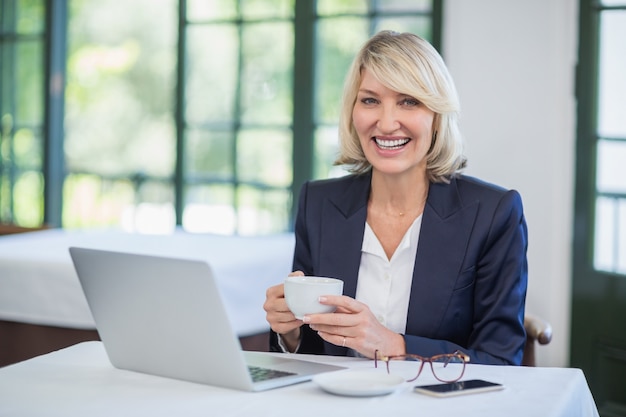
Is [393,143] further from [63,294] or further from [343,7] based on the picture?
[343,7]

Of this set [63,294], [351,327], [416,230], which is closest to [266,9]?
[63,294]

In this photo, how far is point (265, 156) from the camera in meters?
4.64

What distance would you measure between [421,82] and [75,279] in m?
1.47

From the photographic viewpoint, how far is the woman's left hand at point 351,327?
1.53m

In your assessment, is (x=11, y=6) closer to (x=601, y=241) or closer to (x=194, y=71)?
(x=194, y=71)

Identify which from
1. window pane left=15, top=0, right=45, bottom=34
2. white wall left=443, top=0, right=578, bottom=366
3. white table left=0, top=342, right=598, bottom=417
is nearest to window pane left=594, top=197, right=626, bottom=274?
white wall left=443, top=0, right=578, bottom=366

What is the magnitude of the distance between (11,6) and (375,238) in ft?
13.1

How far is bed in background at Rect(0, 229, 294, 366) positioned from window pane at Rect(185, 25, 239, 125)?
1623 mm

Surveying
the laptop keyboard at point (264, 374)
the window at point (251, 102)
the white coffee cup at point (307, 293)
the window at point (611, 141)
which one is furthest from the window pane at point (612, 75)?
the laptop keyboard at point (264, 374)

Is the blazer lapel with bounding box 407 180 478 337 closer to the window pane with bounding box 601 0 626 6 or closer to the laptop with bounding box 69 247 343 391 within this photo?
the laptop with bounding box 69 247 343 391

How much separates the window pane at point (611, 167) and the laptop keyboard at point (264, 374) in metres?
2.34

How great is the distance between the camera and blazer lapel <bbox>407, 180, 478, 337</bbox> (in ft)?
6.16

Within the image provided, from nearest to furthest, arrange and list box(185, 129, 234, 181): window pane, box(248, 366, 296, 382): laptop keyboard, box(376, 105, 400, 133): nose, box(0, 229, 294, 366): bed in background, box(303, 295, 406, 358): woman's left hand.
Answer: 1. box(248, 366, 296, 382): laptop keyboard
2. box(303, 295, 406, 358): woman's left hand
3. box(376, 105, 400, 133): nose
4. box(0, 229, 294, 366): bed in background
5. box(185, 129, 234, 181): window pane

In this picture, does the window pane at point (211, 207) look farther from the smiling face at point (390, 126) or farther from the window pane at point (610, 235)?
the smiling face at point (390, 126)
